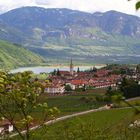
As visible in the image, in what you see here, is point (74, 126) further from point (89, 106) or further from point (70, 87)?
point (70, 87)

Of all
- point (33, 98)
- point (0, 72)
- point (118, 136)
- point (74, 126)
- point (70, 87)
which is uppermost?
point (0, 72)

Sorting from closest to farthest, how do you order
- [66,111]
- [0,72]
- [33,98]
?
[0,72]
[33,98]
[66,111]

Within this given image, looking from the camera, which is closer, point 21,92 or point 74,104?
point 21,92

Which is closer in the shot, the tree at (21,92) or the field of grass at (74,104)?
the tree at (21,92)

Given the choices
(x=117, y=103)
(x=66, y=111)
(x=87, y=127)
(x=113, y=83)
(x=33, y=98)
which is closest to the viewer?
(x=117, y=103)

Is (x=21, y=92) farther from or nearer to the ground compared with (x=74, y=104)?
farther from the ground

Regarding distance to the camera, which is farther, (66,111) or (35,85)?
(66,111)

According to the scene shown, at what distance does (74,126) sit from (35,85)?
872cm

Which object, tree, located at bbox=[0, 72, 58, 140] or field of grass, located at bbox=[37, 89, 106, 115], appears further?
field of grass, located at bbox=[37, 89, 106, 115]

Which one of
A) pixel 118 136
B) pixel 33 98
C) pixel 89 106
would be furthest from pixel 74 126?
pixel 89 106

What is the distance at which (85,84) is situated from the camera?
118000mm

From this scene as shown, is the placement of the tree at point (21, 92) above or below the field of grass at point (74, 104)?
above

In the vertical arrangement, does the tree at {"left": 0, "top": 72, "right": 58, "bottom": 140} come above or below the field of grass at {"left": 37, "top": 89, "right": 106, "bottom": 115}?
above

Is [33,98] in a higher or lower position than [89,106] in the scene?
higher
